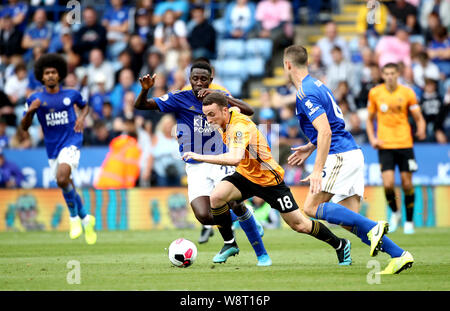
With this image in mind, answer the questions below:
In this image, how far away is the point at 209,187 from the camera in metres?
10.7

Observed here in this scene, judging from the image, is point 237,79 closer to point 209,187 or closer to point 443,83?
point 443,83

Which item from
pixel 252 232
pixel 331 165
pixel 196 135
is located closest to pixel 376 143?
pixel 196 135

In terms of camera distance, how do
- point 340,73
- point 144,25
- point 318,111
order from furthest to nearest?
point 144,25 < point 340,73 < point 318,111

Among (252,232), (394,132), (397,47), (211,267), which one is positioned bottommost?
(211,267)

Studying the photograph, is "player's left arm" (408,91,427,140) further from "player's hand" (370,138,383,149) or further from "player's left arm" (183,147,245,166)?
"player's left arm" (183,147,245,166)

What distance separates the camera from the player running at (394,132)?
14.3 metres

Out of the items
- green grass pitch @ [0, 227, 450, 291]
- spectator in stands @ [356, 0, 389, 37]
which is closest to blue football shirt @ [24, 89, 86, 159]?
green grass pitch @ [0, 227, 450, 291]

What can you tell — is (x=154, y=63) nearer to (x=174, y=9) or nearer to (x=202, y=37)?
(x=202, y=37)

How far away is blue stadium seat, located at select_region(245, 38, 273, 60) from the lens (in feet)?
68.0

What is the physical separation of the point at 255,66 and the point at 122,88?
3.52 metres

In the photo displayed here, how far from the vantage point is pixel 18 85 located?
2097 centimetres

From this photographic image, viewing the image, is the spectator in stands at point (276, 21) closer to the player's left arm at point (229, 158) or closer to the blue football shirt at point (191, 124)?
the blue football shirt at point (191, 124)

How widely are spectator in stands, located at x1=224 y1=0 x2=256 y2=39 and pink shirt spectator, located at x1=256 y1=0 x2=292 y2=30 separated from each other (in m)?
0.25
